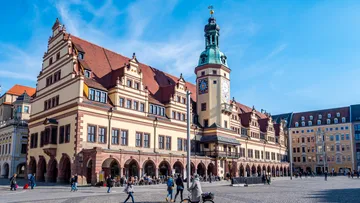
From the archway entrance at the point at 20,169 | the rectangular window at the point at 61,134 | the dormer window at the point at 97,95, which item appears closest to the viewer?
the rectangular window at the point at 61,134

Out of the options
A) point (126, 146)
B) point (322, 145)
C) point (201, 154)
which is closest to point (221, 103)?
point (201, 154)

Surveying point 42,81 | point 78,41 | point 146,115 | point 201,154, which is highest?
point 78,41

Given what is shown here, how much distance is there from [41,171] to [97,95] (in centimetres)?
1331

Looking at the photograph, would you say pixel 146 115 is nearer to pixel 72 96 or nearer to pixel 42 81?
pixel 72 96

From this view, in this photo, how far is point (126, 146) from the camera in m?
44.0

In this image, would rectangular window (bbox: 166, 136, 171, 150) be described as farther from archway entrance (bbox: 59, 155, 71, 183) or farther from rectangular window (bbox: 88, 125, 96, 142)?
archway entrance (bbox: 59, 155, 71, 183)

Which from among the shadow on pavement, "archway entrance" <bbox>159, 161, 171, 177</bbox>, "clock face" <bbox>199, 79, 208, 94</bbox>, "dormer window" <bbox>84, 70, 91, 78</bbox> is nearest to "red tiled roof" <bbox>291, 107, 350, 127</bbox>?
"clock face" <bbox>199, 79, 208, 94</bbox>

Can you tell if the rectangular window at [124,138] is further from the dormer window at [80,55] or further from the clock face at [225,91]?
the clock face at [225,91]

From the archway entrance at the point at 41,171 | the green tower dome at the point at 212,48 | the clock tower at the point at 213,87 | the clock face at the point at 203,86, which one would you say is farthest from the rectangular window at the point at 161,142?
the green tower dome at the point at 212,48

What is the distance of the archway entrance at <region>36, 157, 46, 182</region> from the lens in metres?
44.5

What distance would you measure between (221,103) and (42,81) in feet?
96.3

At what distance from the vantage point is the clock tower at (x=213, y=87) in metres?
59.9

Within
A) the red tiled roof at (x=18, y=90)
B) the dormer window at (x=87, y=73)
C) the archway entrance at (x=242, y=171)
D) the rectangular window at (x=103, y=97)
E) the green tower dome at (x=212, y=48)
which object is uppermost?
the green tower dome at (x=212, y=48)

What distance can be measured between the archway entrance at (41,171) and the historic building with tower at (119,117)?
149 mm
